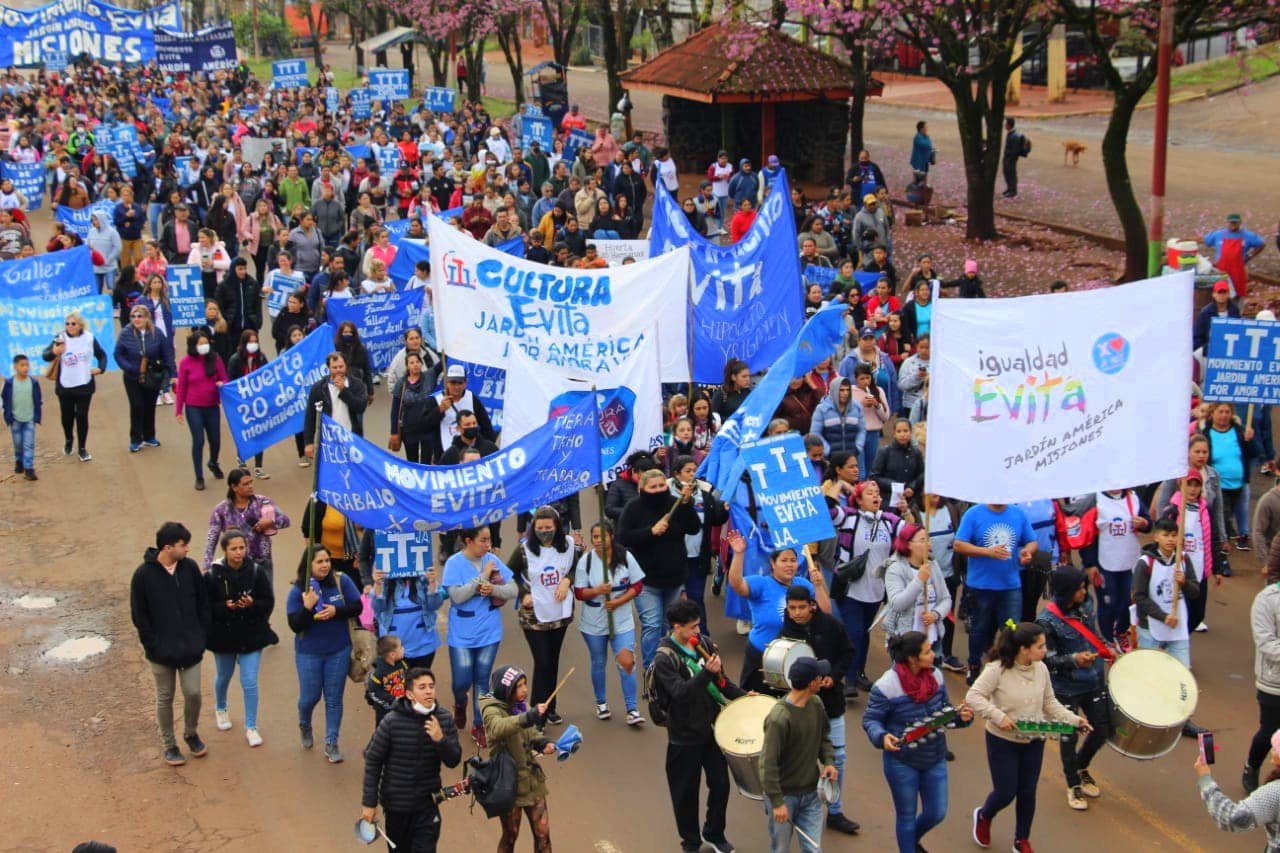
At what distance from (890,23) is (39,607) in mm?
17260

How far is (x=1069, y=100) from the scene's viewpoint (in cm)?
4303

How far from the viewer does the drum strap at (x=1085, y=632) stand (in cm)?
835

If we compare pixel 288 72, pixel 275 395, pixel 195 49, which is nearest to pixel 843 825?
pixel 275 395

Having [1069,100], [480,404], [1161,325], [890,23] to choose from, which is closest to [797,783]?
[1161,325]

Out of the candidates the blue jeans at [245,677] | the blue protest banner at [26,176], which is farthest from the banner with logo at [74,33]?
the blue jeans at [245,677]

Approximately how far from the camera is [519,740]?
7.66 meters

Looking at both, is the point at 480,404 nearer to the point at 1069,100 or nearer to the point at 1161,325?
the point at 1161,325

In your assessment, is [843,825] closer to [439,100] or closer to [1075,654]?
[1075,654]

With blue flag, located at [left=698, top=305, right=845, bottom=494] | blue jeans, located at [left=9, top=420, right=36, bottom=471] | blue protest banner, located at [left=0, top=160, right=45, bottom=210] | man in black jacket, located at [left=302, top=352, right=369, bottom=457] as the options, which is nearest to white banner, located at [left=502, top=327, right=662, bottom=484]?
blue flag, located at [left=698, top=305, right=845, bottom=494]

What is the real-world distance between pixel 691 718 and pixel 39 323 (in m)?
10.0

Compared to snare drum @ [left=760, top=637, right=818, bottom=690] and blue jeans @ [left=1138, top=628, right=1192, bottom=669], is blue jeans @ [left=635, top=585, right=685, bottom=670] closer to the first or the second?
snare drum @ [left=760, top=637, right=818, bottom=690]

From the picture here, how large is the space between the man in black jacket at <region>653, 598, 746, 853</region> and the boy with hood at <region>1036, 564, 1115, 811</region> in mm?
1723

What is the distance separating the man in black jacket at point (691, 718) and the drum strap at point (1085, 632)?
1.79 m

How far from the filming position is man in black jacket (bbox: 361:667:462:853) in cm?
751
